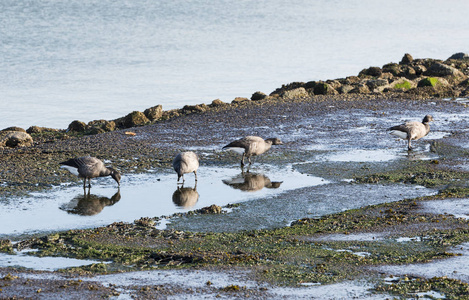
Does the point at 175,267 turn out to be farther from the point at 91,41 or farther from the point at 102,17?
the point at 102,17

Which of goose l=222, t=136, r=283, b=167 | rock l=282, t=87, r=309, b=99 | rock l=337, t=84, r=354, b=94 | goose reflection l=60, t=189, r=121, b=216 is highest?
rock l=337, t=84, r=354, b=94

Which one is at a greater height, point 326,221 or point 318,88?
point 318,88

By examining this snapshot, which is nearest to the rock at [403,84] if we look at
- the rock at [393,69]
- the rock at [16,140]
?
the rock at [393,69]

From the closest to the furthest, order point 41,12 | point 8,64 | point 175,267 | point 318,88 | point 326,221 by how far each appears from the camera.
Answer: point 175,267 < point 326,221 < point 318,88 < point 8,64 < point 41,12

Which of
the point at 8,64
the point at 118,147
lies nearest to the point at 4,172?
the point at 118,147

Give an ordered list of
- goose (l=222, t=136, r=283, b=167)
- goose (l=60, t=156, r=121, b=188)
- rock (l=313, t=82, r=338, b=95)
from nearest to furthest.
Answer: goose (l=60, t=156, r=121, b=188)
goose (l=222, t=136, r=283, b=167)
rock (l=313, t=82, r=338, b=95)

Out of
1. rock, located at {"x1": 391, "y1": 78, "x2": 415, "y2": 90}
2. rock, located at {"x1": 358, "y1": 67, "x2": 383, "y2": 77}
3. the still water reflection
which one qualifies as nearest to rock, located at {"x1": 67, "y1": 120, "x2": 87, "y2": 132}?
the still water reflection

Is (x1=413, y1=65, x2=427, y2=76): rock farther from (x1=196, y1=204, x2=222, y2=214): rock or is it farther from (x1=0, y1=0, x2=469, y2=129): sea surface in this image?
(x1=196, y1=204, x2=222, y2=214): rock

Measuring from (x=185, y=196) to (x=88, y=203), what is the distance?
219 centimetres

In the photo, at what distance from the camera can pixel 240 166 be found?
61.8 ft

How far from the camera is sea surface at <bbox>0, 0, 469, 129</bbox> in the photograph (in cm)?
3544

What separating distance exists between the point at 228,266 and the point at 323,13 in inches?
3088

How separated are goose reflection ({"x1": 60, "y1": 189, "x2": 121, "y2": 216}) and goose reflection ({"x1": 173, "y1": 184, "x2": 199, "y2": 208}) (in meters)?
1.34

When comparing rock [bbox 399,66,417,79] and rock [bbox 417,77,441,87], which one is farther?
rock [bbox 399,66,417,79]
